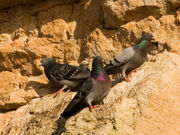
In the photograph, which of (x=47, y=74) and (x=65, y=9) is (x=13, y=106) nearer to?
(x=47, y=74)

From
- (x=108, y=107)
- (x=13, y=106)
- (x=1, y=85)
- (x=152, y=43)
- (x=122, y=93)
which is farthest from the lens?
(x=1, y=85)

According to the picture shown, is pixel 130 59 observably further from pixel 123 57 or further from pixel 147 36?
pixel 147 36

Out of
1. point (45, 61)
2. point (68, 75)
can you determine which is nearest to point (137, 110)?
point (68, 75)

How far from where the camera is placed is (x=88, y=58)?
7566 millimetres

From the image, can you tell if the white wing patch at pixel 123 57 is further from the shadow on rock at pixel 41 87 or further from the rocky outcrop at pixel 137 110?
the shadow on rock at pixel 41 87

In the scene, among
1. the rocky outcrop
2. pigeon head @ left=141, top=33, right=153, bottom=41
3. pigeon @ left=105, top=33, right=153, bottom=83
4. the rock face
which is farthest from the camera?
pigeon head @ left=141, top=33, right=153, bottom=41

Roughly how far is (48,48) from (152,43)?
216 centimetres

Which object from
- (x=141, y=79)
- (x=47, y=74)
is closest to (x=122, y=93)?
(x=141, y=79)

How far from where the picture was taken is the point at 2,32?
350 inches

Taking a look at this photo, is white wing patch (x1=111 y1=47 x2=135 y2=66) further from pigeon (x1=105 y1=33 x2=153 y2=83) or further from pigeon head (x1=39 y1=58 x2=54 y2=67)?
pigeon head (x1=39 y1=58 x2=54 y2=67)

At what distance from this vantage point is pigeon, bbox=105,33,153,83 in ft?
22.1

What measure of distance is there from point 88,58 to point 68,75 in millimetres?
624

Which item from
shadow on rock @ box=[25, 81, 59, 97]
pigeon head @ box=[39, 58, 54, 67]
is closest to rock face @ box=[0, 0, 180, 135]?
shadow on rock @ box=[25, 81, 59, 97]

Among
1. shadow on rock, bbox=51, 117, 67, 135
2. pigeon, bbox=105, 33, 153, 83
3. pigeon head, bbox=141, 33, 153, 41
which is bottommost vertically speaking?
shadow on rock, bbox=51, 117, 67, 135
